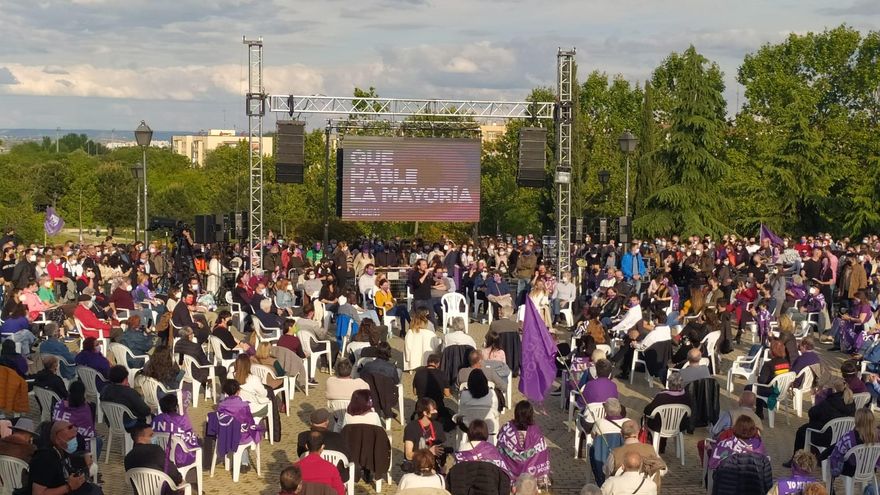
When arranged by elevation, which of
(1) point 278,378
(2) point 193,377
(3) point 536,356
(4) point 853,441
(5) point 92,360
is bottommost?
(2) point 193,377

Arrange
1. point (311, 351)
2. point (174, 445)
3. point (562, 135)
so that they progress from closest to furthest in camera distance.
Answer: point (174, 445) → point (311, 351) → point (562, 135)

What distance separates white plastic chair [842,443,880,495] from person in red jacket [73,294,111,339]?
37.1 ft

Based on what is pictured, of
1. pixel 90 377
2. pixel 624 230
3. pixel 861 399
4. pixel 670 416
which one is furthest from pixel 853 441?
pixel 624 230

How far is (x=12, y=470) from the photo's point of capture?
926 cm

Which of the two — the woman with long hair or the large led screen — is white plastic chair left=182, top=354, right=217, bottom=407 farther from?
the large led screen

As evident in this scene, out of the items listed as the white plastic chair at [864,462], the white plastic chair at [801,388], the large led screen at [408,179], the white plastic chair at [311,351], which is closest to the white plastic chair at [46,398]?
the white plastic chair at [311,351]

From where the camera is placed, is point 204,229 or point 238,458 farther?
point 204,229

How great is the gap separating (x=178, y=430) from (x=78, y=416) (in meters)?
1.19

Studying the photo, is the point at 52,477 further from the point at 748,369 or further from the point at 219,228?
the point at 219,228

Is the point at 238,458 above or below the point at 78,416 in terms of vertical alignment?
below

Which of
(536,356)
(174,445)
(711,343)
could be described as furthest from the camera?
(711,343)

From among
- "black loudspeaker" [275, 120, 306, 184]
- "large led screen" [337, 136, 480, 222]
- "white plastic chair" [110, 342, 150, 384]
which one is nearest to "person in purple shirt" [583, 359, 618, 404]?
"white plastic chair" [110, 342, 150, 384]

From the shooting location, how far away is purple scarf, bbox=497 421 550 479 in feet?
30.4

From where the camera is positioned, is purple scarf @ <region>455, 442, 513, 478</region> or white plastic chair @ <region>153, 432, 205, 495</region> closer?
purple scarf @ <region>455, 442, 513, 478</region>
